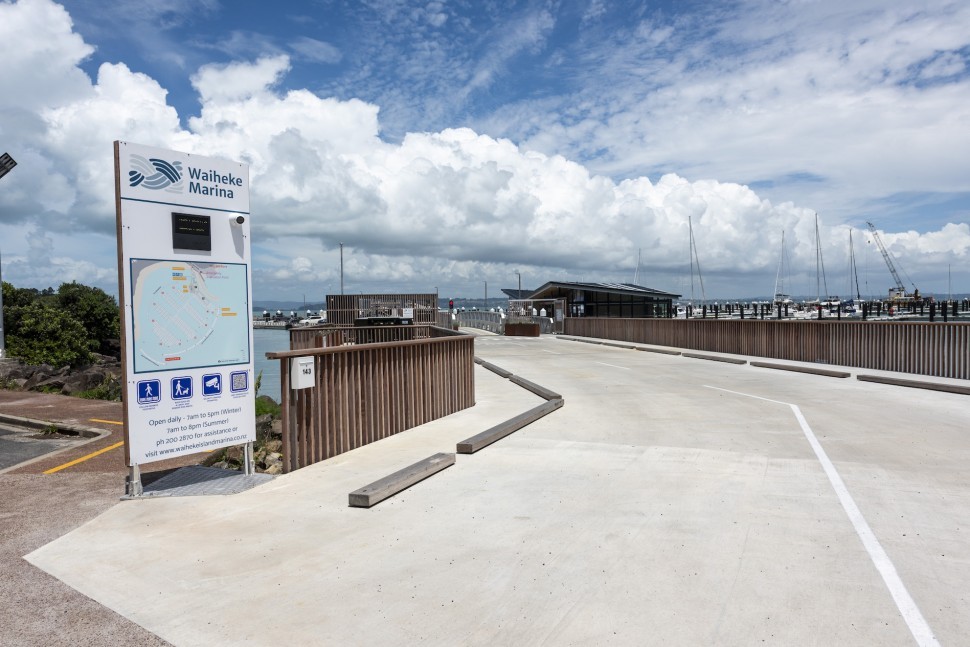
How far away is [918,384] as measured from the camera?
14406mm

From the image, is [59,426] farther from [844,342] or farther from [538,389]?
[844,342]

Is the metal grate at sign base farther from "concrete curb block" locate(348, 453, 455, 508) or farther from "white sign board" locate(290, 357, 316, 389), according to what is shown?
"concrete curb block" locate(348, 453, 455, 508)


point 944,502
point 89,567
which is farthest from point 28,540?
point 944,502

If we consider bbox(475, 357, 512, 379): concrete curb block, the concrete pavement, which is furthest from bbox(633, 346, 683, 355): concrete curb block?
the concrete pavement

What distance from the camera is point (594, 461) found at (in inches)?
311

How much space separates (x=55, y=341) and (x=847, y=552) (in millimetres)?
32641

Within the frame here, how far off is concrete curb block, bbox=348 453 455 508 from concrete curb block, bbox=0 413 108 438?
5888 mm

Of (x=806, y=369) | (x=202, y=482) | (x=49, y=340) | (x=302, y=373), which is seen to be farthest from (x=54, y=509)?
(x=49, y=340)

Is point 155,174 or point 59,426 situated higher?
point 155,174

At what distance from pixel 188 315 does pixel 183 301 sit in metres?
0.16

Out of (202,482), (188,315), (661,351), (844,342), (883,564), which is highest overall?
(188,315)

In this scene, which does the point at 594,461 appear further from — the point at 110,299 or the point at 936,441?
the point at 110,299

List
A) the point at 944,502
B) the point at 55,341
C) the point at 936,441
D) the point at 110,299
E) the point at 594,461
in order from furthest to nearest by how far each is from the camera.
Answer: the point at 110,299, the point at 55,341, the point at 936,441, the point at 594,461, the point at 944,502

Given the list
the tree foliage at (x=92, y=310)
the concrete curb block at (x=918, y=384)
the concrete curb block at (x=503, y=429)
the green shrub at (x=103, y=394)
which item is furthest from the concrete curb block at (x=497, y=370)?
the tree foliage at (x=92, y=310)
